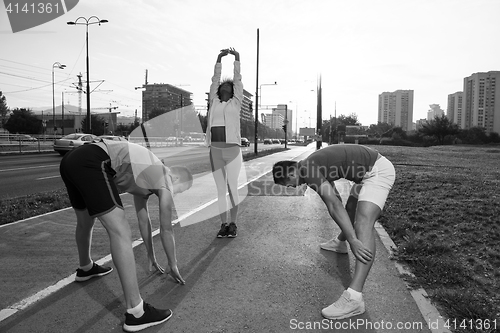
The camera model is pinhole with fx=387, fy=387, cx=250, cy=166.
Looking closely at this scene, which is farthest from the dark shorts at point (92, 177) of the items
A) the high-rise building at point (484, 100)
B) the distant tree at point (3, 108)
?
the high-rise building at point (484, 100)

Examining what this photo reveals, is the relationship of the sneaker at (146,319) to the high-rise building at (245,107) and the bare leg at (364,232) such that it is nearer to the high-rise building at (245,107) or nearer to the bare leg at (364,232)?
the bare leg at (364,232)

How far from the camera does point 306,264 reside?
401 cm

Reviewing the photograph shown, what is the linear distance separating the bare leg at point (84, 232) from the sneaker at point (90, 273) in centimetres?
7

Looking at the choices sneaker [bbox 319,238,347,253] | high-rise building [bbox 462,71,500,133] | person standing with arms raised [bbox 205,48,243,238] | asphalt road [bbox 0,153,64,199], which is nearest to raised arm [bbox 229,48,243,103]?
person standing with arms raised [bbox 205,48,243,238]

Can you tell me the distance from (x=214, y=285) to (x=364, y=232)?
1381mm

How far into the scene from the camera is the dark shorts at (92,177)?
271 cm

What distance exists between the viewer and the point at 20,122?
68125mm

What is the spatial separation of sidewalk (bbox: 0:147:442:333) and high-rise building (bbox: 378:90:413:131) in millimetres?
150292

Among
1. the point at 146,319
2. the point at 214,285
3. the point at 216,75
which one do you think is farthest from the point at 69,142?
the point at 146,319

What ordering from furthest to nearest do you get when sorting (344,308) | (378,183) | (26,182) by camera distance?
(26,182) → (378,183) → (344,308)

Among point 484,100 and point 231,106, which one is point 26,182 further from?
point 484,100

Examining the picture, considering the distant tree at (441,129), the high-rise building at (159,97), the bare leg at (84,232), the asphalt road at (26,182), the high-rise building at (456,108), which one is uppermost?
the high-rise building at (456,108)

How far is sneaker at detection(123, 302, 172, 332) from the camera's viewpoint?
2643 mm

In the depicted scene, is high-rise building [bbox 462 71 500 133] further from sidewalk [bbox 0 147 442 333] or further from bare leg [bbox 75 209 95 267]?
bare leg [bbox 75 209 95 267]
